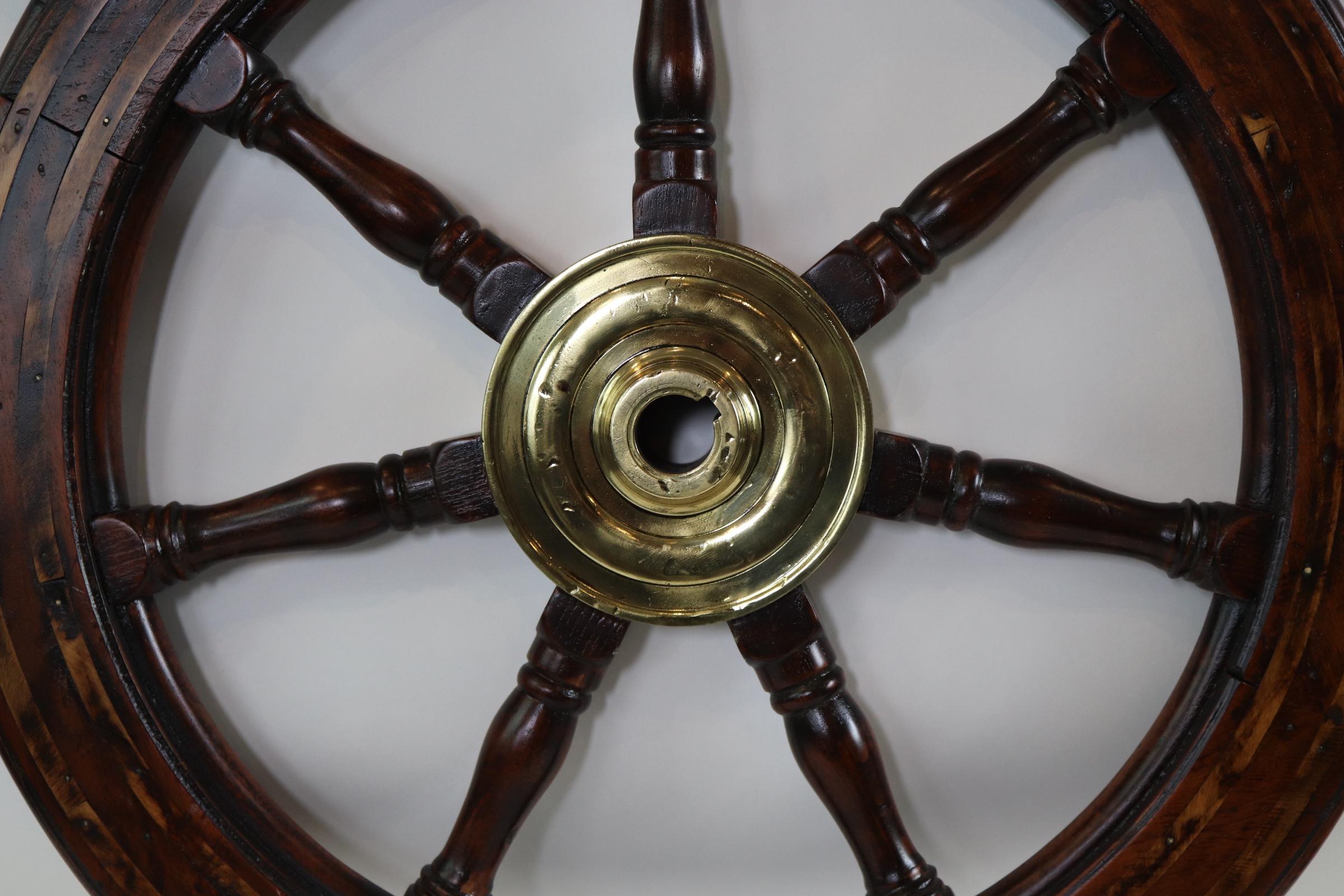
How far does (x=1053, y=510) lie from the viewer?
33.9 inches

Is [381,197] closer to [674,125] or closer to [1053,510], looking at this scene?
[674,125]

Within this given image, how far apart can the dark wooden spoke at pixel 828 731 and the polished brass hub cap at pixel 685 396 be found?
3 centimetres

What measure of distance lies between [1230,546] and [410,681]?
74 centimetres

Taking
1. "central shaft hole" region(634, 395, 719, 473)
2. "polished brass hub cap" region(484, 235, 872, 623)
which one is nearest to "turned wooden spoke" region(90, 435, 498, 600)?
"polished brass hub cap" region(484, 235, 872, 623)

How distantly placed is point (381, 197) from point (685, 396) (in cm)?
30

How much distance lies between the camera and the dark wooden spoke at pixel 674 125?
836 mm

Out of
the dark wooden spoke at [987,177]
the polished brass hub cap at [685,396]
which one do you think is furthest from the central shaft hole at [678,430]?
the dark wooden spoke at [987,177]

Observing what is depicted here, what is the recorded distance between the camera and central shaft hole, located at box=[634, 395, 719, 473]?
3.08 feet

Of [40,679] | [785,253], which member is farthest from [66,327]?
[785,253]

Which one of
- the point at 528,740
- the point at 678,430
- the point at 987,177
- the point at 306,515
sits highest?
the point at 987,177

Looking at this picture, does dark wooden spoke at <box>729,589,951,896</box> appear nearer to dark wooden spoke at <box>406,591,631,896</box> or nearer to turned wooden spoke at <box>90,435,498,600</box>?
dark wooden spoke at <box>406,591,631,896</box>

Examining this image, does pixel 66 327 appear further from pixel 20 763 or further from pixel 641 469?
pixel 641 469

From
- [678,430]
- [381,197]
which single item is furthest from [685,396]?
[381,197]

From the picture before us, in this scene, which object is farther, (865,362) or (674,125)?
(865,362)
